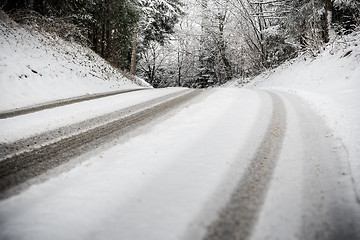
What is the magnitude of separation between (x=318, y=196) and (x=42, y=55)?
12236 mm

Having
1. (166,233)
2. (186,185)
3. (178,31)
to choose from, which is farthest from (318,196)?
(178,31)

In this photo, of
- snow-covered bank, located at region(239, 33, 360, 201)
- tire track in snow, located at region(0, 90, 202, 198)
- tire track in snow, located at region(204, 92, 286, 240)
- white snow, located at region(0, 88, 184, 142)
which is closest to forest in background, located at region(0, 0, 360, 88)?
snow-covered bank, located at region(239, 33, 360, 201)

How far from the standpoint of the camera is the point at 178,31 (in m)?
25.4

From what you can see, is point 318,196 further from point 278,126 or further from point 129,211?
point 278,126

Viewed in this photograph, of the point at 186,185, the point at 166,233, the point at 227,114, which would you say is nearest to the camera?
the point at 166,233

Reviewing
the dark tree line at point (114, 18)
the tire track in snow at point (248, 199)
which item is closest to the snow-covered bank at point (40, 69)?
the dark tree line at point (114, 18)

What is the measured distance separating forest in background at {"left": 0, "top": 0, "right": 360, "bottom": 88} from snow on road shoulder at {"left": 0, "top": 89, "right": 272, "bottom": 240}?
10840mm

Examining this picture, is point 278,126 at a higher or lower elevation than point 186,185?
higher

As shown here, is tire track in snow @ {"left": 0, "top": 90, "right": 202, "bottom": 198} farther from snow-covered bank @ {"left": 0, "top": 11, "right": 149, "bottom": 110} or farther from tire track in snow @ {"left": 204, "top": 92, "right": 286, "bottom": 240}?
snow-covered bank @ {"left": 0, "top": 11, "right": 149, "bottom": 110}

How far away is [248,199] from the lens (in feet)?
6.75

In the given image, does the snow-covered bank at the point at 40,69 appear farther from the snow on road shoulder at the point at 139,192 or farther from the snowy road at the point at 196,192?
the snow on road shoulder at the point at 139,192

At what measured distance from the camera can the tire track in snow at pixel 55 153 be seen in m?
2.36

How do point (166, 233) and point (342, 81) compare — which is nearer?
point (166, 233)

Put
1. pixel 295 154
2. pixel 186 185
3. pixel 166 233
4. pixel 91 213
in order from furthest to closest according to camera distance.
A: pixel 295 154
pixel 186 185
pixel 91 213
pixel 166 233
